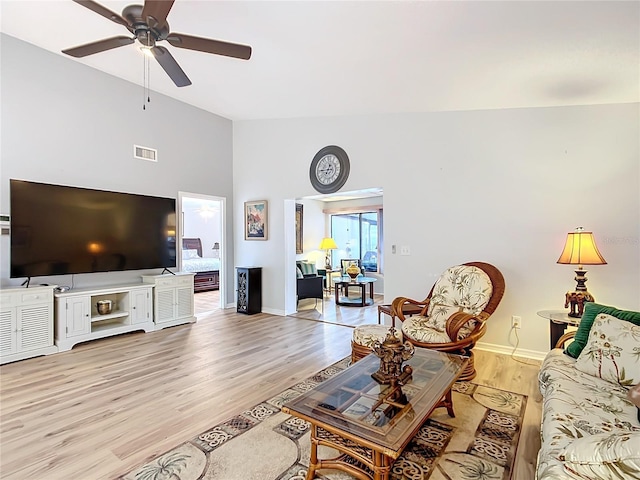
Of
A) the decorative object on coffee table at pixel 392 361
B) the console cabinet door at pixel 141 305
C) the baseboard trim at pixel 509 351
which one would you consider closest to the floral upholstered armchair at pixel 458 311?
the baseboard trim at pixel 509 351

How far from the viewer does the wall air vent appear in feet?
16.2

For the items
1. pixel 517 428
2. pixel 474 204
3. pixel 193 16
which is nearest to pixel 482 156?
pixel 474 204

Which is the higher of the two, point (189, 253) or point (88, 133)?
point (88, 133)

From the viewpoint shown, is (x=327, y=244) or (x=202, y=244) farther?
(x=202, y=244)

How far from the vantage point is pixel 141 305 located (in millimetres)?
4566

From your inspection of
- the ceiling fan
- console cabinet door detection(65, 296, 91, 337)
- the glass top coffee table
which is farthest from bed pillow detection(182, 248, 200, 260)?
the glass top coffee table

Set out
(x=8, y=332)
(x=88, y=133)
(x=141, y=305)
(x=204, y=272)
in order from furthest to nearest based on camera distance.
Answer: (x=204, y=272)
(x=141, y=305)
(x=88, y=133)
(x=8, y=332)

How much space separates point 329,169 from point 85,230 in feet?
11.2

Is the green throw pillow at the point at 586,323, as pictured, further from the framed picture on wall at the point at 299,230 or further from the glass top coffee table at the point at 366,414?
the framed picture on wall at the point at 299,230

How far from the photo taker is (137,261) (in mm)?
4707

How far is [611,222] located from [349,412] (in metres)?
3.39

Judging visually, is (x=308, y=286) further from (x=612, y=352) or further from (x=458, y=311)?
(x=612, y=352)

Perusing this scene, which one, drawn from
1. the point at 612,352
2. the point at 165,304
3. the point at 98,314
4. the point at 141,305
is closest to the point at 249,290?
the point at 165,304

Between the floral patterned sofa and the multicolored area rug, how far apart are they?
431 mm
